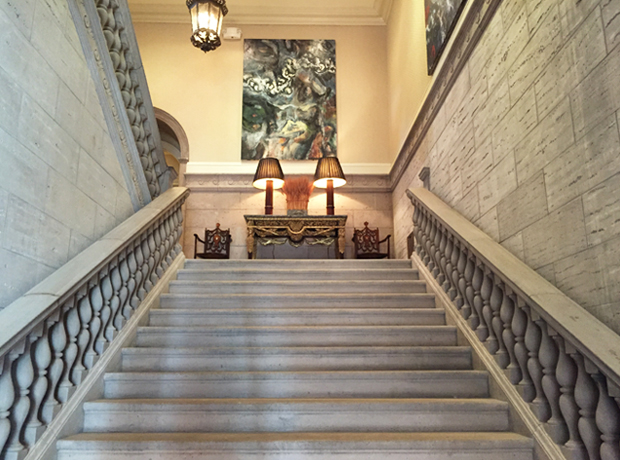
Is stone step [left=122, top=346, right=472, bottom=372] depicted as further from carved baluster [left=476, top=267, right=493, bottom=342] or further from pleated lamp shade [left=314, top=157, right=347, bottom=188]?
pleated lamp shade [left=314, top=157, right=347, bottom=188]

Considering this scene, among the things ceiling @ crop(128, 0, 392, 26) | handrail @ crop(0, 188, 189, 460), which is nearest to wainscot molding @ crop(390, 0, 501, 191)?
handrail @ crop(0, 188, 189, 460)

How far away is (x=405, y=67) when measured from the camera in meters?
7.16

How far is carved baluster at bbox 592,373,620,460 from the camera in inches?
75.4

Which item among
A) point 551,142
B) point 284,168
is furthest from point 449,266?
point 284,168

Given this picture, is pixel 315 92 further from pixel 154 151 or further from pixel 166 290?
pixel 166 290

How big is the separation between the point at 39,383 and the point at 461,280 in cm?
268

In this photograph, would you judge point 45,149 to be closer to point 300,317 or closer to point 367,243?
point 300,317

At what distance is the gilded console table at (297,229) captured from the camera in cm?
694

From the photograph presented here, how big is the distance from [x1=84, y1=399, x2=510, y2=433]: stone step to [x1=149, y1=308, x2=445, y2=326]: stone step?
3.64 feet

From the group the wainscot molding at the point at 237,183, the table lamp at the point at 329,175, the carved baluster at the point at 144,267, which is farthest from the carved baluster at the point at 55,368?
the wainscot molding at the point at 237,183

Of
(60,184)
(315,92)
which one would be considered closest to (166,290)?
(60,184)

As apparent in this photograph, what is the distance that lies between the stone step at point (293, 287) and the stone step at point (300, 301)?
0.28 m

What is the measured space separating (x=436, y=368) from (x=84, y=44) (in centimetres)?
324

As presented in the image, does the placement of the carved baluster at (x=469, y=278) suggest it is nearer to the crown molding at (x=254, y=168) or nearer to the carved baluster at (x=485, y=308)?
the carved baluster at (x=485, y=308)
